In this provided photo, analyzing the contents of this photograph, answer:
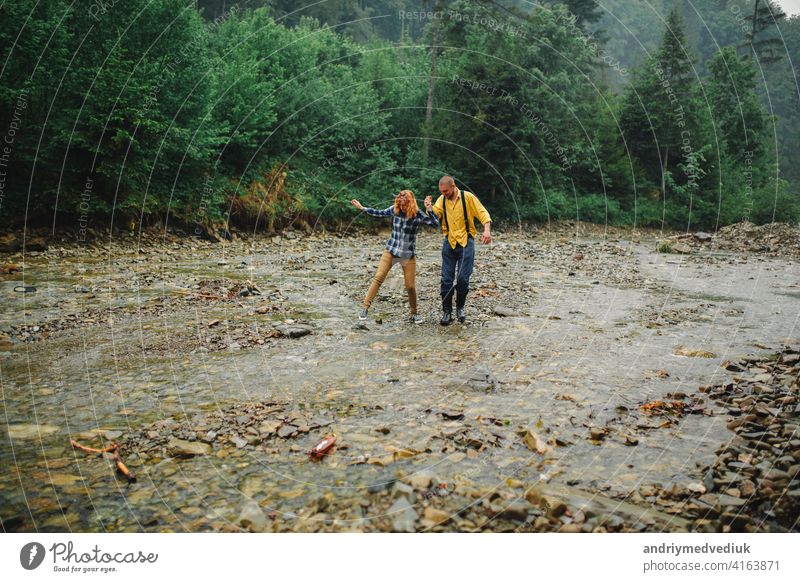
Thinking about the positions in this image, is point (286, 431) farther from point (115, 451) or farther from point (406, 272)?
point (406, 272)

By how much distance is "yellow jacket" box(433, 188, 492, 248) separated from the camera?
35.8 ft

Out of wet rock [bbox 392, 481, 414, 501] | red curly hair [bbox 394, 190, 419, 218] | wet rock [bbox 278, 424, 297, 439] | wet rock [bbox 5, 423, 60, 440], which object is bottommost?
wet rock [bbox 5, 423, 60, 440]

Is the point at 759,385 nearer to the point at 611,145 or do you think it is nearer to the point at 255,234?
the point at 255,234

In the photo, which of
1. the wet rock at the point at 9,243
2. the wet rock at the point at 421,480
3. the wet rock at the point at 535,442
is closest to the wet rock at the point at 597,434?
the wet rock at the point at 535,442

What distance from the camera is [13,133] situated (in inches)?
724

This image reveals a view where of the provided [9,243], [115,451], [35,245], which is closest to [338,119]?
[35,245]

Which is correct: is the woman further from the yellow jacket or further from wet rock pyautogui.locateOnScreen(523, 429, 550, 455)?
wet rock pyautogui.locateOnScreen(523, 429, 550, 455)

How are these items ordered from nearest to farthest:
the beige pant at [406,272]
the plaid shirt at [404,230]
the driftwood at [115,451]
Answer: the driftwood at [115,451]
the plaid shirt at [404,230]
the beige pant at [406,272]

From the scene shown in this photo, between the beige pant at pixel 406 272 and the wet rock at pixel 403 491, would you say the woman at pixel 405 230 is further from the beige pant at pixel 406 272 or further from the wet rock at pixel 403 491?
the wet rock at pixel 403 491

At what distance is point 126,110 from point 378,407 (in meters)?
16.9

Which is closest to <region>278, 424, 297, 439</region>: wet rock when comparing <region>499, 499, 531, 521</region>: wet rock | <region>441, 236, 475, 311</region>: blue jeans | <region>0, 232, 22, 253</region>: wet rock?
<region>499, 499, 531, 521</region>: wet rock

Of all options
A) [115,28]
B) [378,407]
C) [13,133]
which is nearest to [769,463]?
[378,407]

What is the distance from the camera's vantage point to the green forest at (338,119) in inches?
765

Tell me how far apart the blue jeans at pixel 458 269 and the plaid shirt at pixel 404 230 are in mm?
581
